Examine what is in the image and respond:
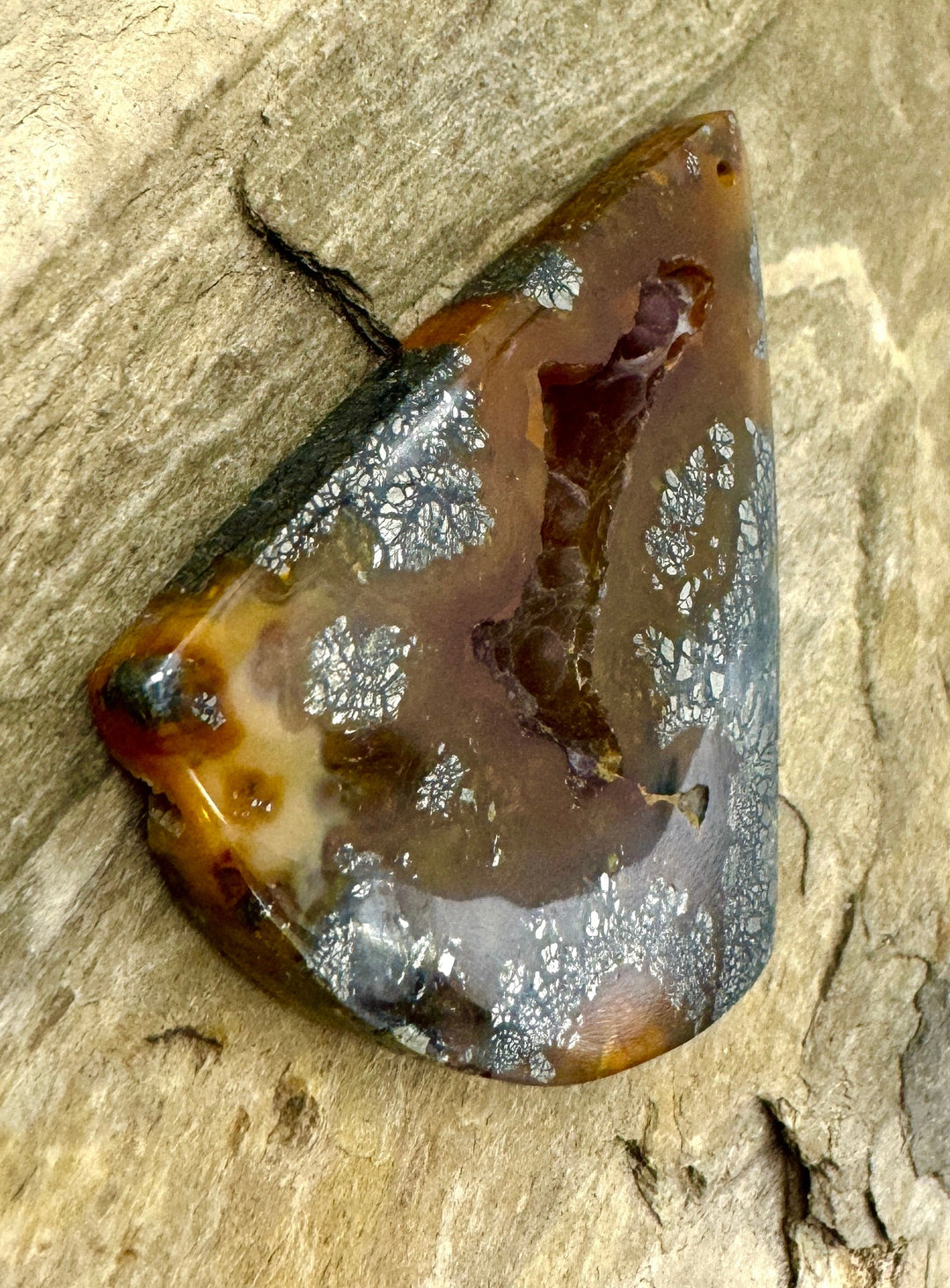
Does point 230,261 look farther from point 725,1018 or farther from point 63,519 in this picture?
point 725,1018

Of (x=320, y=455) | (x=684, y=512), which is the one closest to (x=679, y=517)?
(x=684, y=512)

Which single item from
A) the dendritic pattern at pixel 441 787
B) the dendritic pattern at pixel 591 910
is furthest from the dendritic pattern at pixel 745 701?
the dendritic pattern at pixel 441 787

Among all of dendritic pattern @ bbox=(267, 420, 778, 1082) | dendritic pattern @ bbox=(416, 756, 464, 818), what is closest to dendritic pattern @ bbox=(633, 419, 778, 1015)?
dendritic pattern @ bbox=(267, 420, 778, 1082)

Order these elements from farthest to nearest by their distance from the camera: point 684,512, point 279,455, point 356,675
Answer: point 684,512 < point 279,455 < point 356,675

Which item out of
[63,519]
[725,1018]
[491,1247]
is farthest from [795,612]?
[63,519]

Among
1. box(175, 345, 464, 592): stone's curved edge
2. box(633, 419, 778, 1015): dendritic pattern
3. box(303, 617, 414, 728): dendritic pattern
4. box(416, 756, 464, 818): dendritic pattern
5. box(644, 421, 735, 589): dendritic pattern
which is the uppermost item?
box(175, 345, 464, 592): stone's curved edge

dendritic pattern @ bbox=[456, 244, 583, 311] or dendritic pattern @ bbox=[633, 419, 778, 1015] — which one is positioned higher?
dendritic pattern @ bbox=[456, 244, 583, 311]

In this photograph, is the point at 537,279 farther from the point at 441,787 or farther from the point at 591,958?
the point at 591,958

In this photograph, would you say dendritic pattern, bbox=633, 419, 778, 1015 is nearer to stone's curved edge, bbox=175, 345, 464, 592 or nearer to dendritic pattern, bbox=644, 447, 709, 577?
dendritic pattern, bbox=644, 447, 709, 577

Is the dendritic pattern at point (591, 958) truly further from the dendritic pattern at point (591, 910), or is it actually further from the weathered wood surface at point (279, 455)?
the weathered wood surface at point (279, 455)
